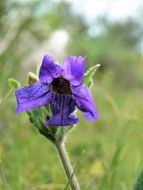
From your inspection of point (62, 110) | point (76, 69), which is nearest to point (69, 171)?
point (62, 110)

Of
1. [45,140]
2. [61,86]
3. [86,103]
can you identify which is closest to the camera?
[86,103]

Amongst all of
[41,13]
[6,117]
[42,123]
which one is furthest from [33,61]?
Answer: [42,123]

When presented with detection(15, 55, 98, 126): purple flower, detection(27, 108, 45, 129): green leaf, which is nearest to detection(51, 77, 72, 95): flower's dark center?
detection(15, 55, 98, 126): purple flower

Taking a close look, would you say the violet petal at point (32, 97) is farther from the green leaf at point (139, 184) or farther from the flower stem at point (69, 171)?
the green leaf at point (139, 184)

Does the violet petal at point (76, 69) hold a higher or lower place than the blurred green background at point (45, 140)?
higher

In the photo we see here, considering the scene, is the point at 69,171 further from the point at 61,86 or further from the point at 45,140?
the point at 45,140

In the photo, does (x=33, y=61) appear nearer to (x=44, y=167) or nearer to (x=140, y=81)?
(x=44, y=167)

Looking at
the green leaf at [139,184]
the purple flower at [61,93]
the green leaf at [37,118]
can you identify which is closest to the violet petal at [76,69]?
the purple flower at [61,93]

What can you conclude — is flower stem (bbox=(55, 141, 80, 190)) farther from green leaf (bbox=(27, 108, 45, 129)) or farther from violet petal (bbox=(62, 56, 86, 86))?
violet petal (bbox=(62, 56, 86, 86))
